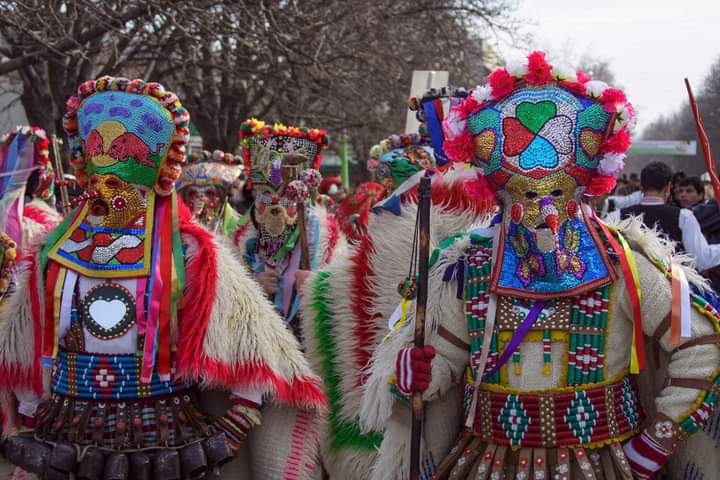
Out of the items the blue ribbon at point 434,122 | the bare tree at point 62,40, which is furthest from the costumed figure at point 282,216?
the bare tree at point 62,40

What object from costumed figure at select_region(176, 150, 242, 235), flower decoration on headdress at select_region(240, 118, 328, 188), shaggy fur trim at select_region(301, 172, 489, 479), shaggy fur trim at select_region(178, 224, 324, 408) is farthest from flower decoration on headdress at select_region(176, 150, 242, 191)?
shaggy fur trim at select_region(178, 224, 324, 408)

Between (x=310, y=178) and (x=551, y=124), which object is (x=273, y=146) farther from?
(x=551, y=124)

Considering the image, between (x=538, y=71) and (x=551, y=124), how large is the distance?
167 mm

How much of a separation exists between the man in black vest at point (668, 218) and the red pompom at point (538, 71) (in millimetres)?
2441

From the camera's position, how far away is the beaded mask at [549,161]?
2.71m

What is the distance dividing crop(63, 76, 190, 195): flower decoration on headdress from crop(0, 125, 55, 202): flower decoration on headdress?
7.67 ft

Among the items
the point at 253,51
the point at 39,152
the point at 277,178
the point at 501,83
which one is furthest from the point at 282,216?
the point at 253,51

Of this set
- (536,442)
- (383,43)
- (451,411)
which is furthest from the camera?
(383,43)

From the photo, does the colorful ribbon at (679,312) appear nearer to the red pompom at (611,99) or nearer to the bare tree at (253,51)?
the red pompom at (611,99)

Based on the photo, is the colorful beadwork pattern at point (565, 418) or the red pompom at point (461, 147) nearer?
the colorful beadwork pattern at point (565, 418)

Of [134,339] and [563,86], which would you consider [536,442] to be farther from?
[134,339]

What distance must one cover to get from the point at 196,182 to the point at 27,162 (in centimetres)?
164

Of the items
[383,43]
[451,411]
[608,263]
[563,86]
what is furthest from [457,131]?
[383,43]

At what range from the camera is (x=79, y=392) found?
10.2 ft
